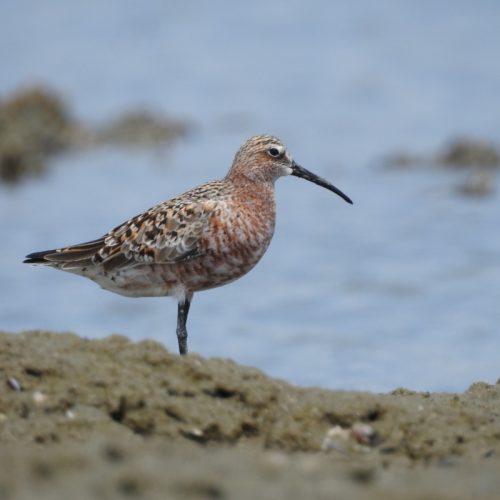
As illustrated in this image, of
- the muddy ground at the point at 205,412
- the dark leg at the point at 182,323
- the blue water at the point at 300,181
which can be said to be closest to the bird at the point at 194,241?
the dark leg at the point at 182,323

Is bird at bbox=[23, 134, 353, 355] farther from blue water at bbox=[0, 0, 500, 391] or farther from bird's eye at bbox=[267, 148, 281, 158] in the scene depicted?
blue water at bbox=[0, 0, 500, 391]

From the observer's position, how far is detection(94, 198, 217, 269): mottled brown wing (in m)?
9.37

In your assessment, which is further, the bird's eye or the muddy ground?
the bird's eye

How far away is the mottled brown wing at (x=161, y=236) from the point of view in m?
9.37

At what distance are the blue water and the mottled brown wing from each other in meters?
2.32

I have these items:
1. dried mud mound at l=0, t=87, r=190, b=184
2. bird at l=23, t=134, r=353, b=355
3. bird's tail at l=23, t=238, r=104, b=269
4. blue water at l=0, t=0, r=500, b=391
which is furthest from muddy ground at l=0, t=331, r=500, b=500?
dried mud mound at l=0, t=87, r=190, b=184

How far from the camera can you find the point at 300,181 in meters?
17.9

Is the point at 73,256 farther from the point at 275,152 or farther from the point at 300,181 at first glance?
the point at 300,181

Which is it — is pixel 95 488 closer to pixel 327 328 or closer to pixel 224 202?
pixel 224 202

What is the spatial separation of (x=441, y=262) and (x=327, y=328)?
2.41 metres

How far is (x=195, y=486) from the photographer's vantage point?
15.7 feet

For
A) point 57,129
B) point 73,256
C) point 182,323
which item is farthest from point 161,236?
point 57,129

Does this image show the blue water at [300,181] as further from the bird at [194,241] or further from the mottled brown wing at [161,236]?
the mottled brown wing at [161,236]

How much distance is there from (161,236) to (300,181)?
851cm
